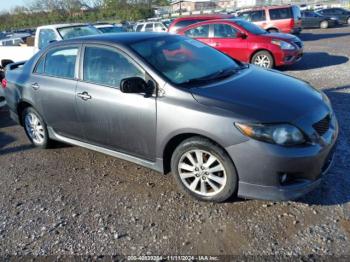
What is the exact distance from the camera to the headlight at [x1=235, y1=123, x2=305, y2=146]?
2.78 metres

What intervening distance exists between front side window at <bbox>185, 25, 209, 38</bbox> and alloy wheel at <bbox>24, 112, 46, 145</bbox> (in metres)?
6.56

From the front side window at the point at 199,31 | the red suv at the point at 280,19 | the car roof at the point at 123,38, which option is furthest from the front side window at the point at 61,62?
the red suv at the point at 280,19

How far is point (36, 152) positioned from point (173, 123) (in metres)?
2.73

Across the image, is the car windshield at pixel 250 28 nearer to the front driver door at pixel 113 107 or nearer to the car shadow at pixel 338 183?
the car shadow at pixel 338 183

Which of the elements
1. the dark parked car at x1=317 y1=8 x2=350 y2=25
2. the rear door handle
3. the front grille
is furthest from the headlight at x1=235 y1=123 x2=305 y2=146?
the dark parked car at x1=317 y1=8 x2=350 y2=25

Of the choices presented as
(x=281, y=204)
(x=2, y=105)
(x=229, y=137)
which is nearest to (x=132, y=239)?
(x=229, y=137)

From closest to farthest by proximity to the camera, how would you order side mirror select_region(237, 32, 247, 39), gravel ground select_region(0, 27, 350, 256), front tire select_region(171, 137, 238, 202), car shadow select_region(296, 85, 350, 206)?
gravel ground select_region(0, 27, 350, 256)
front tire select_region(171, 137, 238, 202)
car shadow select_region(296, 85, 350, 206)
side mirror select_region(237, 32, 247, 39)

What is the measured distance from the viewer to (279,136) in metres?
2.78

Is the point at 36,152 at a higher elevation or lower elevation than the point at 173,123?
lower

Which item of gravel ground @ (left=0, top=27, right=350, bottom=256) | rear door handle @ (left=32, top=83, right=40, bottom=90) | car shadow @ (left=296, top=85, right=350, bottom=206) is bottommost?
gravel ground @ (left=0, top=27, right=350, bottom=256)

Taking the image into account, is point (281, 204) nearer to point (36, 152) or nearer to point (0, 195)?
point (0, 195)

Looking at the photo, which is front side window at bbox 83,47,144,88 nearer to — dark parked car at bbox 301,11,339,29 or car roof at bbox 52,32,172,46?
car roof at bbox 52,32,172,46

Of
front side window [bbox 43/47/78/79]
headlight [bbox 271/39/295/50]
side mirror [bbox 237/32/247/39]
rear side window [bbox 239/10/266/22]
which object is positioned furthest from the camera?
rear side window [bbox 239/10/266/22]

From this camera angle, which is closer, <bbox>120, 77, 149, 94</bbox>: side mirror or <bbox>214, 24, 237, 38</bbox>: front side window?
<bbox>120, 77, 149, 94</bbox>: side mirror
